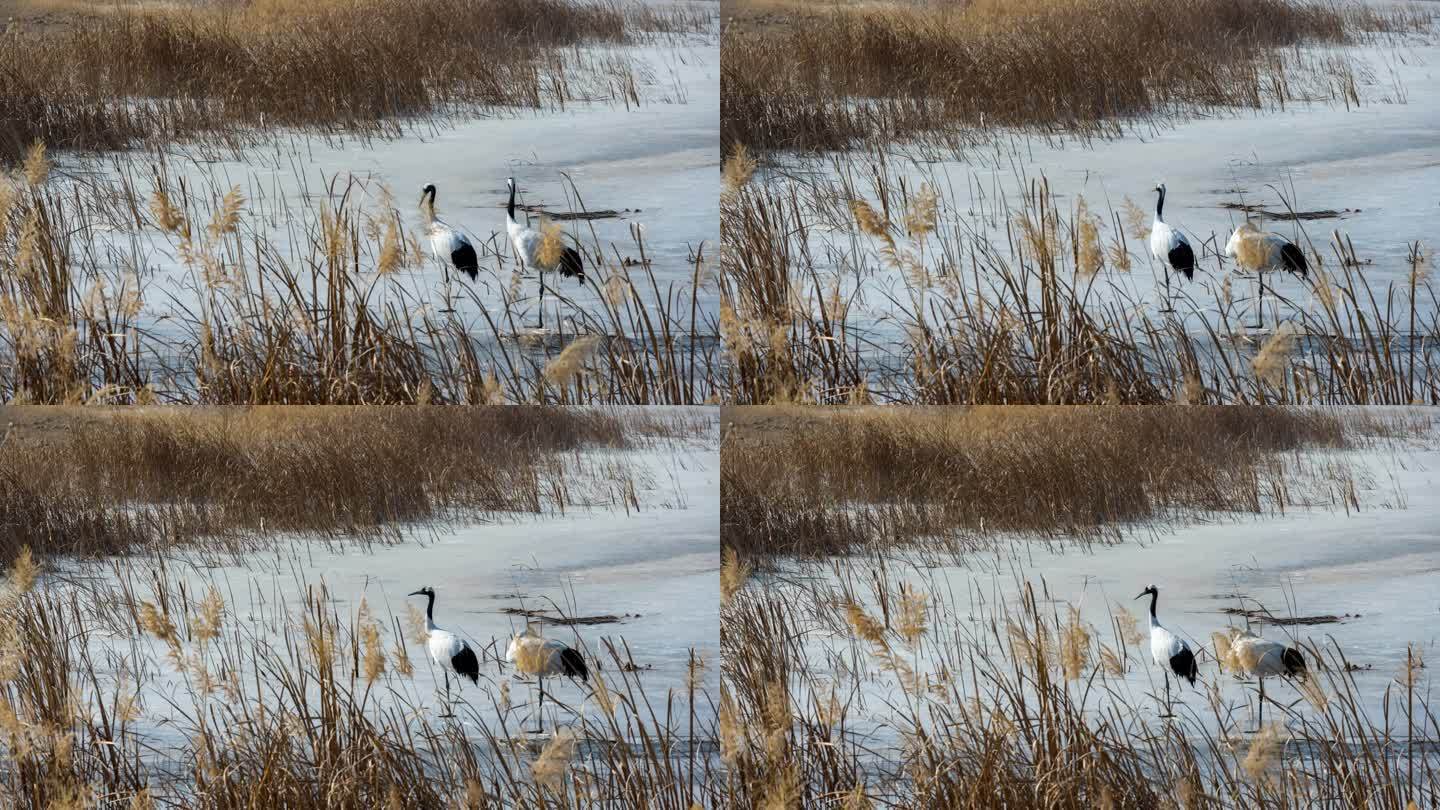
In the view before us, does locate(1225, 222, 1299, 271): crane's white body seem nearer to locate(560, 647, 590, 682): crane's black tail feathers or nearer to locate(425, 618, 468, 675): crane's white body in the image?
locate(560, 647, 590, 682): crane's black tail feathers

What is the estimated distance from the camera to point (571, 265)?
320cm

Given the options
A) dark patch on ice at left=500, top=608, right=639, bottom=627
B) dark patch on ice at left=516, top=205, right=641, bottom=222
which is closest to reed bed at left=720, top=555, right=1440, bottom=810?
dark patch on ice at left=500, top=608, right=639, bottom=627

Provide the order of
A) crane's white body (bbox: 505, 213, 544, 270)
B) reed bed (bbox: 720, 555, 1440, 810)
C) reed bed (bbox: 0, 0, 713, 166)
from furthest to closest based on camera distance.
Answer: reed bed (bbox: 0, 0, 713, 166)
crane's white body (bbox: 505, 213, 544, 270)
reed bed (bbox: 720, 555, 1440, 810)

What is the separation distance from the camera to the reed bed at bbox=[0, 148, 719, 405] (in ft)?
10.3

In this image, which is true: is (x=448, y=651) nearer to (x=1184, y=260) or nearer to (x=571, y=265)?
(x=571, y=265)

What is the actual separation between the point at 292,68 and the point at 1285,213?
8.30ft

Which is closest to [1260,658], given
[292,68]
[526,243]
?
[526,243]

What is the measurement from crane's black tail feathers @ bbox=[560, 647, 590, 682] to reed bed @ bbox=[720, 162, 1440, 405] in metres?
0.73

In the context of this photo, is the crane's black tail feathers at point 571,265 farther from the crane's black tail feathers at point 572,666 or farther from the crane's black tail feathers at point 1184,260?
the crane's black tail feathers at point 1184,260

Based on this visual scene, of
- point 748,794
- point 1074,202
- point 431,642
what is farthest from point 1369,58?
point 431,642

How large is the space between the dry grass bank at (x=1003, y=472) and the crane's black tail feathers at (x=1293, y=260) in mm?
354

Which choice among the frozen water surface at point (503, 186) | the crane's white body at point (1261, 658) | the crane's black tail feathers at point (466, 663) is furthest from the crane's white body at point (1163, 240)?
the crane's black tail feathers at point (466, 663)

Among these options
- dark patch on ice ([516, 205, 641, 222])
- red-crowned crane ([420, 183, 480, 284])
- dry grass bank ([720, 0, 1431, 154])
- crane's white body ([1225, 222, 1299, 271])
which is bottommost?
crane's white body ([1225, 222, 1299, 271])

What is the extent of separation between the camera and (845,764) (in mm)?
3127
